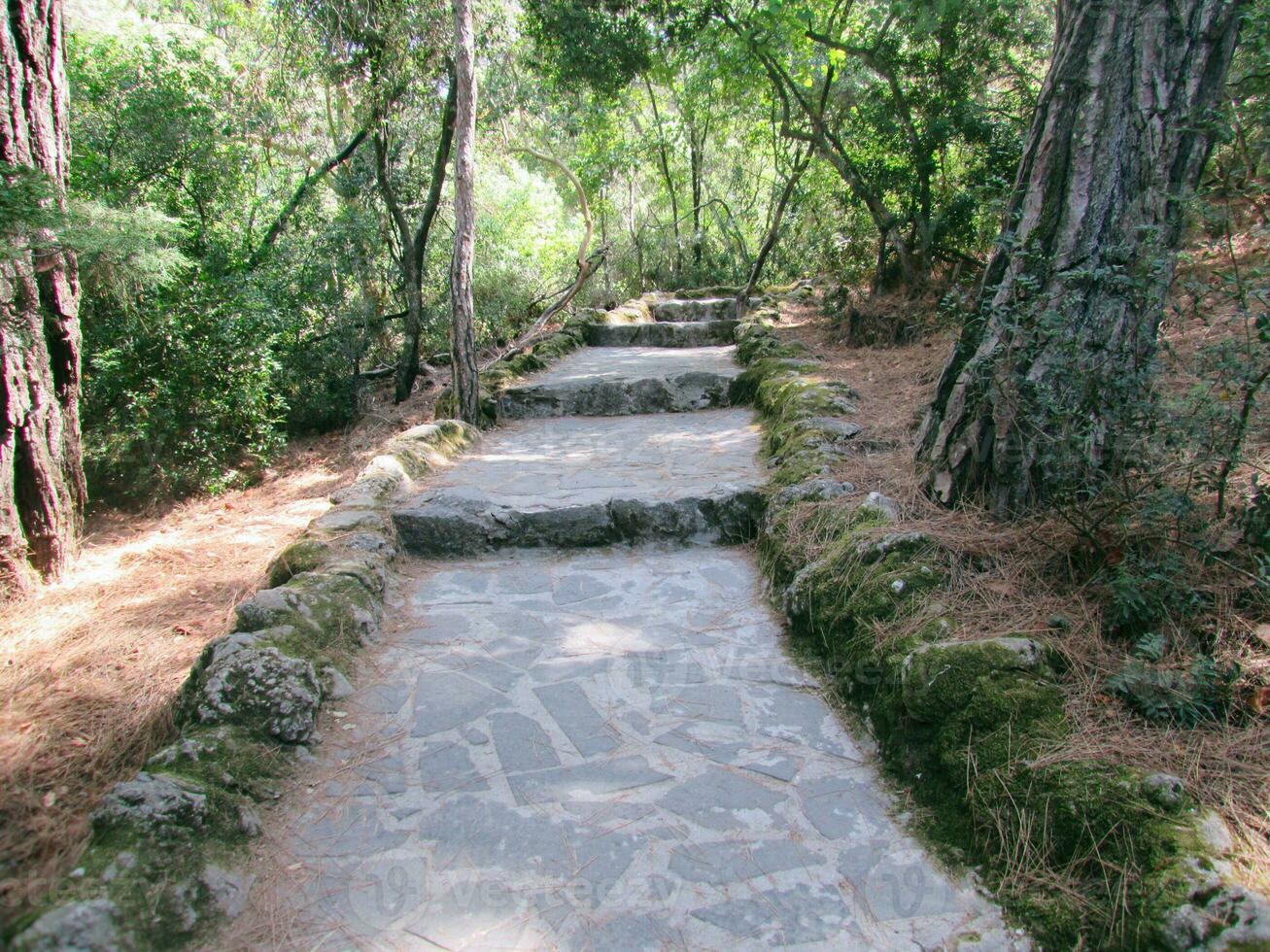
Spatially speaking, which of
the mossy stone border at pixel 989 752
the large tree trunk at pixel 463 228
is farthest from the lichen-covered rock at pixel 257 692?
the large tree trunk at pixel 463 228

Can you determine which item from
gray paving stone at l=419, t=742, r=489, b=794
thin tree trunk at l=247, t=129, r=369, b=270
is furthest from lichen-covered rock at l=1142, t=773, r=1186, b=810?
thin tree trunk at l=247, t=129, r=369, b=270

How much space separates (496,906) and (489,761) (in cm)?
56

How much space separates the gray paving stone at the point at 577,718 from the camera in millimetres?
2312

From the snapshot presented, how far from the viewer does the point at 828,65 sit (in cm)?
786

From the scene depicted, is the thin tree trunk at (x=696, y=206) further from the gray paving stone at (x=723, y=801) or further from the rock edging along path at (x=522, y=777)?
the gray paving stone at (x=723, y=801)

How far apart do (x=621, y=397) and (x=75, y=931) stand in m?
5.53

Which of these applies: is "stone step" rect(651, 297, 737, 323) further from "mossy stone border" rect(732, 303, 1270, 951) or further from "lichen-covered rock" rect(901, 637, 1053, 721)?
"lichen-covered rock" rect(901, 637, 1053, 721)

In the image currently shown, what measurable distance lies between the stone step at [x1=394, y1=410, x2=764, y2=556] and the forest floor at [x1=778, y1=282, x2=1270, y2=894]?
74 cm

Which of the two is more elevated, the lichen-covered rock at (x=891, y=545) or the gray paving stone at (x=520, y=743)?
the lichen-covered rock at (x=891, y=545)

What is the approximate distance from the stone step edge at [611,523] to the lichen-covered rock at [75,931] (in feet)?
7.93

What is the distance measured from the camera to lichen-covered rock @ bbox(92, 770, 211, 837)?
1693 mm

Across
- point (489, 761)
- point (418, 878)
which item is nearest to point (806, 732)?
point (489, 761)

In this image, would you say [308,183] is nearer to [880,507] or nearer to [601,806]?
[880,507]

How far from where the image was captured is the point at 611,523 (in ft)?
12.9
